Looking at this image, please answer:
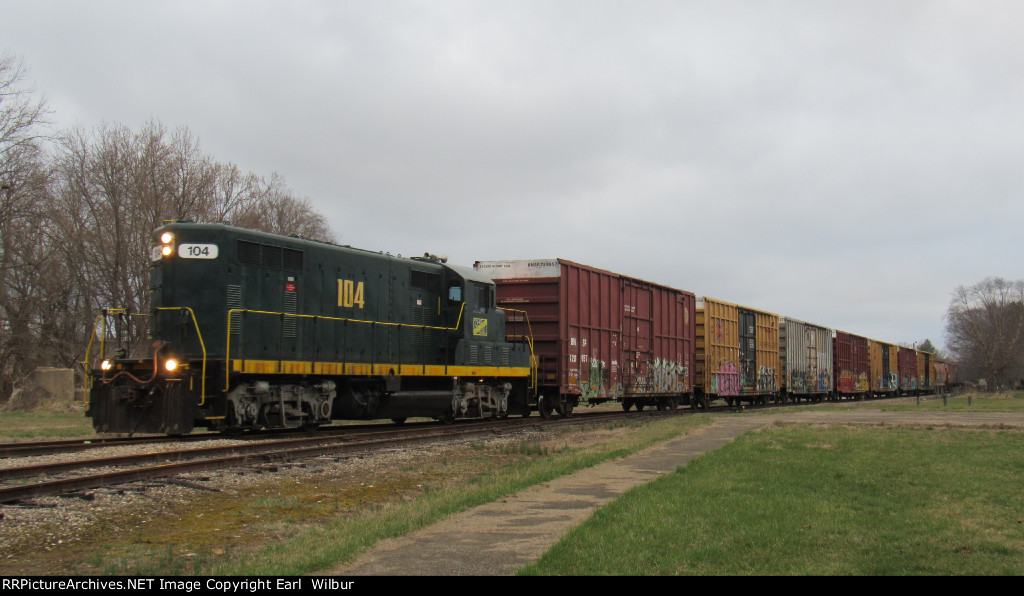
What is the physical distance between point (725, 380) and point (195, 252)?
75.7 feet

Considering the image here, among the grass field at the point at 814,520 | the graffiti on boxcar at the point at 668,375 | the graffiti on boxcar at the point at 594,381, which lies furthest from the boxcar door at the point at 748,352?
the grass field at the point at 814,520

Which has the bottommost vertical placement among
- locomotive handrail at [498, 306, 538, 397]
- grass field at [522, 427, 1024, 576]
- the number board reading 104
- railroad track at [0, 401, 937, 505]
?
grass field at [522, 427, 1024, 576]

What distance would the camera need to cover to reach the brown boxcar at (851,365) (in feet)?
148

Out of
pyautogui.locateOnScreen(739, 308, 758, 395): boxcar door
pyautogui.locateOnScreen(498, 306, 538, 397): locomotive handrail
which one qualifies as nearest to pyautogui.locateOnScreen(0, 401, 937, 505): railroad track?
pyautogui.locateOnScreen(498, 306, 538, 397): locomotive handrail

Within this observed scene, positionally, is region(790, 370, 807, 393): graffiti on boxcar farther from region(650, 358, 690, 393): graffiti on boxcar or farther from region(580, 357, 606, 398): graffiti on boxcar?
region(580, 357, 606, 398): graffiti on boxcar

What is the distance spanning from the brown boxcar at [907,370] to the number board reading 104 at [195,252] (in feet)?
183

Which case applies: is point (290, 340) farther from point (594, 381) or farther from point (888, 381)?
point (888, 381)

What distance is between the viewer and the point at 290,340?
15.0m

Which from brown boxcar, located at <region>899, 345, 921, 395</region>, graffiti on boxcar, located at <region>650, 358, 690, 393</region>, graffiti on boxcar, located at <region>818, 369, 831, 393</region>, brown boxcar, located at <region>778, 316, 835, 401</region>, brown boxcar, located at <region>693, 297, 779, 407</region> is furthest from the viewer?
brown boxcar, located at <region>899, 345, 921, 395</region>

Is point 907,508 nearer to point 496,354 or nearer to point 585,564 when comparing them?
point 585,564

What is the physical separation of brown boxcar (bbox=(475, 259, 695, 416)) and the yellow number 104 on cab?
21.1 feet

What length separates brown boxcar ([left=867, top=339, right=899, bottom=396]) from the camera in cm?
5088

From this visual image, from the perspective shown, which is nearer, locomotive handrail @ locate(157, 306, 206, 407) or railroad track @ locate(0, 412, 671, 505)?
railroad track @ locate(0, 412, 671, 505)

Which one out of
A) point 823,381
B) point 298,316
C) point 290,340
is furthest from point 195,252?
point 823,381
